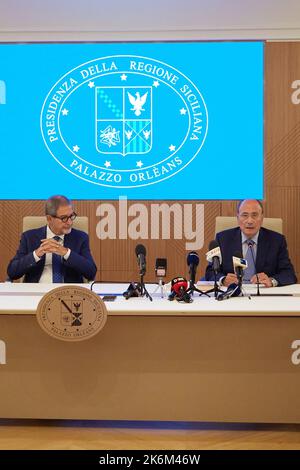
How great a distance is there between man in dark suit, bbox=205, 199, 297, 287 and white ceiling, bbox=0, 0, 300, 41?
228cm

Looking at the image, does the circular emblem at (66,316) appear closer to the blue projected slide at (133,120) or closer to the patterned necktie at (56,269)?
the patterned necktie at (56,269)

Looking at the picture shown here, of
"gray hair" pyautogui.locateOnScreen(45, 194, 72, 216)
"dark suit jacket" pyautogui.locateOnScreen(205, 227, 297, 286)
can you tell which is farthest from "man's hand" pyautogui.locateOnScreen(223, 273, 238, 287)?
"gray hair" pyautogui.locateOnScreen(45, 194, 72, 216)

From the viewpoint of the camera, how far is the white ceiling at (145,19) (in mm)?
5016

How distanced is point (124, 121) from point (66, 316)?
3.12 m

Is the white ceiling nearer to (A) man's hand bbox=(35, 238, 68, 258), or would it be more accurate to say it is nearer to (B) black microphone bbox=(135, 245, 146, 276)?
(A) man's hand bbox=(35, 238, 68, 258)

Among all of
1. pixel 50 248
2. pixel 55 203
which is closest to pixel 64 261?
pixel 50 248

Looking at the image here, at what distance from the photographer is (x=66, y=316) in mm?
2398

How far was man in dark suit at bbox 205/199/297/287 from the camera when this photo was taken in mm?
3545
